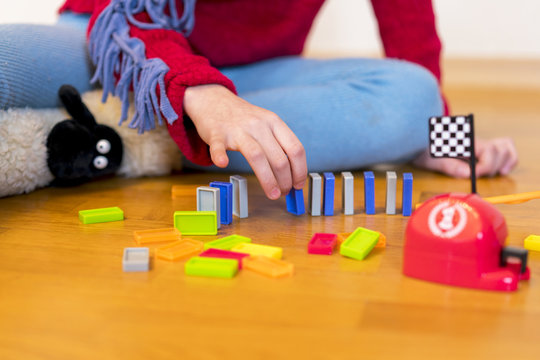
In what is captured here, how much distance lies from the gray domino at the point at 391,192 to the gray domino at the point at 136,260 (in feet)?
1.38

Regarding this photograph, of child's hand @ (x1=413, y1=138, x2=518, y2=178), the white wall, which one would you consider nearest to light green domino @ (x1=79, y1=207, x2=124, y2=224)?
child's hand @ (x1=413, y1=138, x2=518, y2=178)

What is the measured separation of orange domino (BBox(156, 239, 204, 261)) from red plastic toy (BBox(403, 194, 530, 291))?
284mm

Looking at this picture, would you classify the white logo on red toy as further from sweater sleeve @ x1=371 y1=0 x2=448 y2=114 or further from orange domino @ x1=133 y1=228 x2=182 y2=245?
sweater sleeve @ x1=371 y1=0 x2=448 y2=114

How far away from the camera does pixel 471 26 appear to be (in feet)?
9.90

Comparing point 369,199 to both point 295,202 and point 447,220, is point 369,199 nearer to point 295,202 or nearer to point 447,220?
point 295,202

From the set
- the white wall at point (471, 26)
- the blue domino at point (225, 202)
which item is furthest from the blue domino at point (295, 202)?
the white wall at point (471, 26)

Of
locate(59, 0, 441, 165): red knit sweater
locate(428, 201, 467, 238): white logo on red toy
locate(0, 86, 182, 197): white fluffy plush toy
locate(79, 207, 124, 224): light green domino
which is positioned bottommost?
locate(79, 207, 124, 224): light green domino

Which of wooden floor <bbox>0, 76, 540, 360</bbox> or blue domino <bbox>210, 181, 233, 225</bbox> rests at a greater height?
blue domino <bbox>210, 181, 233, 225</bbox>

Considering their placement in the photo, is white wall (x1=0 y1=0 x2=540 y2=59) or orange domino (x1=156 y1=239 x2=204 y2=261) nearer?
orange domino (x1=156 y1=239 x2=204 y2=261)

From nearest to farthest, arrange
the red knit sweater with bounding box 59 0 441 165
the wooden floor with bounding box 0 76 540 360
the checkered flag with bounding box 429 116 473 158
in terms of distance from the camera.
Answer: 1. the wooden floor with bounding box 0 76 540 360
2. the checkered flag with bounding box 429 116 473 158
3. the red knit sweater with bounding box 59 0 441 165

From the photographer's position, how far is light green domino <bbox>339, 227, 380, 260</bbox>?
2.43 ft

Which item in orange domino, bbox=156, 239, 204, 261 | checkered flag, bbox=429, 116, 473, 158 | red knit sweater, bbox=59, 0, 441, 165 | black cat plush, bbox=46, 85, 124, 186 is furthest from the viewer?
red knit sweater, bbox=59, 0, 441, 165

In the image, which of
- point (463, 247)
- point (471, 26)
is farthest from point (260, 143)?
point (471, 26)

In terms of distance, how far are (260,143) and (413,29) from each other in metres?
0.76
